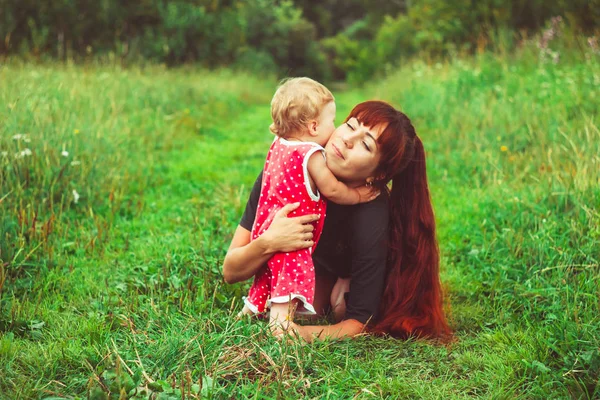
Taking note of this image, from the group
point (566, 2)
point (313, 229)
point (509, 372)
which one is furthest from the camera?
point (566, 2)

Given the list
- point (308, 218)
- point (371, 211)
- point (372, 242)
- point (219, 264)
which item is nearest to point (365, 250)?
point (372, 242)

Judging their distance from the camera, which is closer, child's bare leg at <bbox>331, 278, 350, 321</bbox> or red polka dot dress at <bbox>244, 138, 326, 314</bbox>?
red polka dot dress at <bbox>244, 138, 326, 314</bbox>

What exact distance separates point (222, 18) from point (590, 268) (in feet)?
58.6

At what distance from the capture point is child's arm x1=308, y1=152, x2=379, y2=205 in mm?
2691

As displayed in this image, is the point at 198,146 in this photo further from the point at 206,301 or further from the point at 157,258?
the point at 206,301

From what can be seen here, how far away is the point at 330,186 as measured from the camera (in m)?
2.73

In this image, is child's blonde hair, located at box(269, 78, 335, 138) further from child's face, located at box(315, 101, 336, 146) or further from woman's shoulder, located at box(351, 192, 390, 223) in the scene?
woman's shoulder, located at box(351, 192, 390, 223)

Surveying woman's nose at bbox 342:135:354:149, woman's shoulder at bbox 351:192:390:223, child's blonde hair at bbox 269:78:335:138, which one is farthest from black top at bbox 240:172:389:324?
child's blonde hair at bbox 269:78:335:138

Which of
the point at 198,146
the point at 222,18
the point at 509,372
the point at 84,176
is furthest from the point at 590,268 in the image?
the point at 222,18

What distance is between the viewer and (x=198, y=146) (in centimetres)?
773

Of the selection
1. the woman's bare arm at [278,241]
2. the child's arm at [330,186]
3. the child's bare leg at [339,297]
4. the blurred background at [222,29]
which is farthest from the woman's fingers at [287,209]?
the blurred background at [222,29]

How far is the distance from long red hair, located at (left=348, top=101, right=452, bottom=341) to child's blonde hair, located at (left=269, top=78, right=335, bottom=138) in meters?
0.24

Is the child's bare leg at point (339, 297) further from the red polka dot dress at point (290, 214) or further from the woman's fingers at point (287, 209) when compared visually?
the woman's fingers at point (287, 209)

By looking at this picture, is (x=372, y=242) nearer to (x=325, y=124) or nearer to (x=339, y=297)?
(x=339, y=297)
